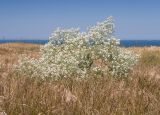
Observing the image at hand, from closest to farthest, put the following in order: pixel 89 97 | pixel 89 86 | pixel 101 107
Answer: pixel 101 107 < pixel 89 97 < pixel 89 86

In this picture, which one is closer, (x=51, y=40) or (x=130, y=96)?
(x=130, y=96)

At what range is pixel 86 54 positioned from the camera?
12.8m

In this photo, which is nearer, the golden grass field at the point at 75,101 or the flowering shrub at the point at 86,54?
the golden grass field at the point at 75,101

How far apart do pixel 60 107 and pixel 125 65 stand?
5549 millimetres

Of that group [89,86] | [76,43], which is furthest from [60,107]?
[76,43]

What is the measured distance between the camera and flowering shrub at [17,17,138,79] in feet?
40.8

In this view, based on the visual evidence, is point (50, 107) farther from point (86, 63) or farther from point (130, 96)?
point (86, 63)

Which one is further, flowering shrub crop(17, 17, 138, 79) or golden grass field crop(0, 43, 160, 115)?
flowering shrub crop(17, 17, 138, 79)

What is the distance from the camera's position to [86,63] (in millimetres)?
12859

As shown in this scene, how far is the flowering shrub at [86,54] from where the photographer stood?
40.8 feet

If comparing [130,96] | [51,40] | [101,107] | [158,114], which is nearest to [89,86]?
[130,96]

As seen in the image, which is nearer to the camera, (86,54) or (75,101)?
(75,101)

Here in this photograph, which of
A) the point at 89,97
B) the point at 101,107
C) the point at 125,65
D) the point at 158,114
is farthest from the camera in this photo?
the point at 125,65

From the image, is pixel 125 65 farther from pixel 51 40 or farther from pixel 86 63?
pixel 51 40
